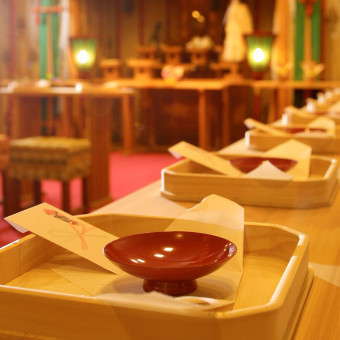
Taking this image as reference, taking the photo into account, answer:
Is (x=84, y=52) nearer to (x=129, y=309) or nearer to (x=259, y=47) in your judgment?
(x=259, y=47)

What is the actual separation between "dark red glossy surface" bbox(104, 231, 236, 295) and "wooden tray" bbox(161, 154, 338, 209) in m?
0.44

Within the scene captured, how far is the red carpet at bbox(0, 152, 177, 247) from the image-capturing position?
15.2 feet

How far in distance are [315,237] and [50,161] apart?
330 cm

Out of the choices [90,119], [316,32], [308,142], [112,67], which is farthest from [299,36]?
[308,142]

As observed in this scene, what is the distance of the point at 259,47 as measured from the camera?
650cm

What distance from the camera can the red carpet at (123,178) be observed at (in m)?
4.64

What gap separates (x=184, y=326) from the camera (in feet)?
1.81

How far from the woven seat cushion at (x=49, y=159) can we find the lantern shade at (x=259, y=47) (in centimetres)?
283

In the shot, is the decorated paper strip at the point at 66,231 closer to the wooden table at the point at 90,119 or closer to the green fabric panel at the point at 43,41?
the wooden table at the point at 90,119

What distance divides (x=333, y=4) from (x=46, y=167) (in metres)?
4.53

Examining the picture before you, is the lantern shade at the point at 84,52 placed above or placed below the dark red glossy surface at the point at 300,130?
above

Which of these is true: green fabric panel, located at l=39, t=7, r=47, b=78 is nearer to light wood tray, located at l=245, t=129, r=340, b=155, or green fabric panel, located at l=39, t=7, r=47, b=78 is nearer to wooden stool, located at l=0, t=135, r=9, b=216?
wooden stool, located at l=0, t=135, r=9, b=216

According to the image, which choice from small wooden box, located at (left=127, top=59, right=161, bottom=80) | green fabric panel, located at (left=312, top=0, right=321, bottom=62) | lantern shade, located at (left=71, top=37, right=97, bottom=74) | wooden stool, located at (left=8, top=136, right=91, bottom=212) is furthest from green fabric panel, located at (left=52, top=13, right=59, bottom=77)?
wooden stool, located at (left=8, top=136, right=91, bottom=212)

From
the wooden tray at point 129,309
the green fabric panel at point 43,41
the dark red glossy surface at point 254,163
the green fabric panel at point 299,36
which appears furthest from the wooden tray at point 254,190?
the green fabric panel at point 43,41
